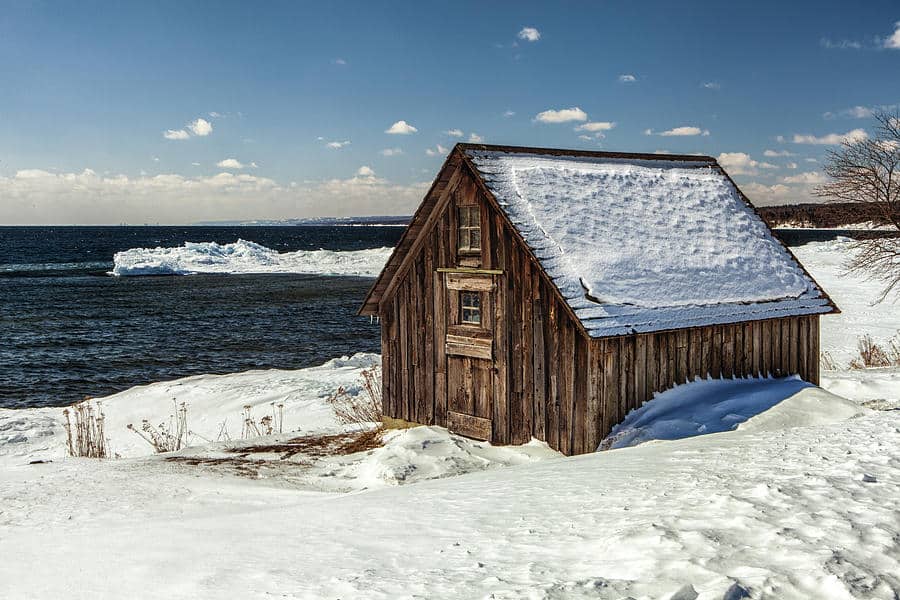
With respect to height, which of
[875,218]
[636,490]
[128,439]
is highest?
[875,218]

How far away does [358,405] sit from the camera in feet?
58.3

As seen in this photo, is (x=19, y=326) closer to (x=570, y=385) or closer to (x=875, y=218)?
(x=570, y=385)

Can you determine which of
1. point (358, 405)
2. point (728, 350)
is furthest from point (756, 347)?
point (358, 405)

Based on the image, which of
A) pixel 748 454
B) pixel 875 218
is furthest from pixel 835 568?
pixel 875 218

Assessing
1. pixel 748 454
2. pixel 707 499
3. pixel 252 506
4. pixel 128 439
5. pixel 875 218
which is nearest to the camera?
pixel 707 499

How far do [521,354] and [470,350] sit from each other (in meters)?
1.20

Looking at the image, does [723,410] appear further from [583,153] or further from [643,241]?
[583,153]

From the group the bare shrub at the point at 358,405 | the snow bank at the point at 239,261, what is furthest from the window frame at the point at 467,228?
the snow bank at the point at 239,261

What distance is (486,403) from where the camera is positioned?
13.5m

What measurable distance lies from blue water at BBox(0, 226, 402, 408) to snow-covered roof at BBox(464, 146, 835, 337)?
55.6 ft

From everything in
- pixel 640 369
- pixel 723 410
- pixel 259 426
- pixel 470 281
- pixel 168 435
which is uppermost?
pixel 470 281

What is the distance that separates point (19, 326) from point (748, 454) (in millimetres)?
40556

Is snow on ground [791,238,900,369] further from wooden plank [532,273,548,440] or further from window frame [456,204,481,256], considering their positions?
window frame [456,204,481,256]

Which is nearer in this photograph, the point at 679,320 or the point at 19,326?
the point at 679,320
